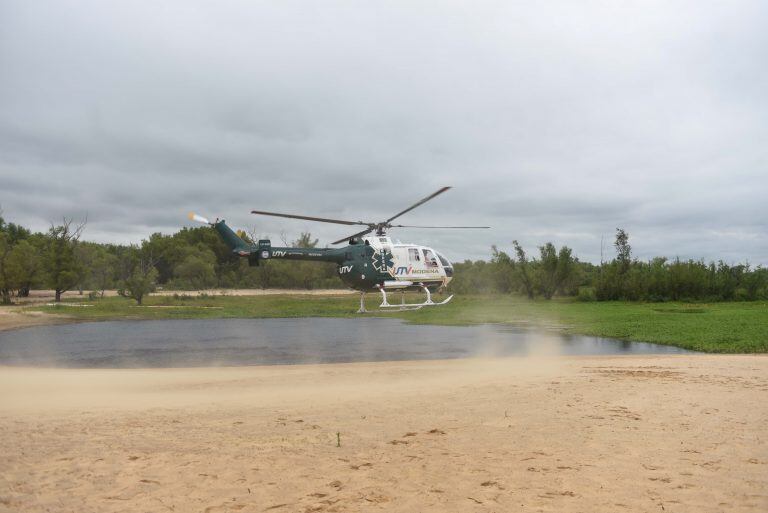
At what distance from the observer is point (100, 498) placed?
494 centimetres

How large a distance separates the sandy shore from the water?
4202mm

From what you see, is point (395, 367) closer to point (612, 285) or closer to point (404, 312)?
point (404, 312)

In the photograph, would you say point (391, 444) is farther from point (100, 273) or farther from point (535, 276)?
point (100, 273)

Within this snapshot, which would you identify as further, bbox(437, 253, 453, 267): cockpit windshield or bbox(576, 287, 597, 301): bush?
bbox(576, 287, 597, 301): bush

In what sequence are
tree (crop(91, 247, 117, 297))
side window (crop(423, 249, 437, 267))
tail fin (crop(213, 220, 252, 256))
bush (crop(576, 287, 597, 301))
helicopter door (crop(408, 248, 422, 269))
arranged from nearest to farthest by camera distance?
tail fin (crop(213, 220, 252, 256)), helicopter door (crop(408, 248, 422, 269)), side window (crop(423, 249, 437, 267)), bush (crop(576, 287, 597, 301)), tree (crop(91, 247, 117, 297))

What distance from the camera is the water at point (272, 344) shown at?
596 inches

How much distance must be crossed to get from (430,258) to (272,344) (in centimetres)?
1737

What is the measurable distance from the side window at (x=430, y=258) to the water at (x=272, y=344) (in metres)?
8.74

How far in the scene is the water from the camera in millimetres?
15148

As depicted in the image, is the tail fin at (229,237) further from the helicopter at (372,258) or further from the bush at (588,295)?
the bush at (588,295)

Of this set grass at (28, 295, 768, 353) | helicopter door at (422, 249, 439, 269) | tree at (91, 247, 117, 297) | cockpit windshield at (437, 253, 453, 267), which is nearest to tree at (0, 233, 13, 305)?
grass at (28, 295, 768, 353)

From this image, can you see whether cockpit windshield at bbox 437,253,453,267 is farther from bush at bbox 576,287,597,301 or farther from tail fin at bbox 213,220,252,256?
bush at bbox 576,287,597,301

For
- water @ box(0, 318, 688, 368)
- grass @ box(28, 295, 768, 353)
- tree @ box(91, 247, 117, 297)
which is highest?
tree @ box(91, 247, 117, 297)

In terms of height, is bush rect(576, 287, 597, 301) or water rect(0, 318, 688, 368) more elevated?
bush rect(576, 287, 597, 301)
